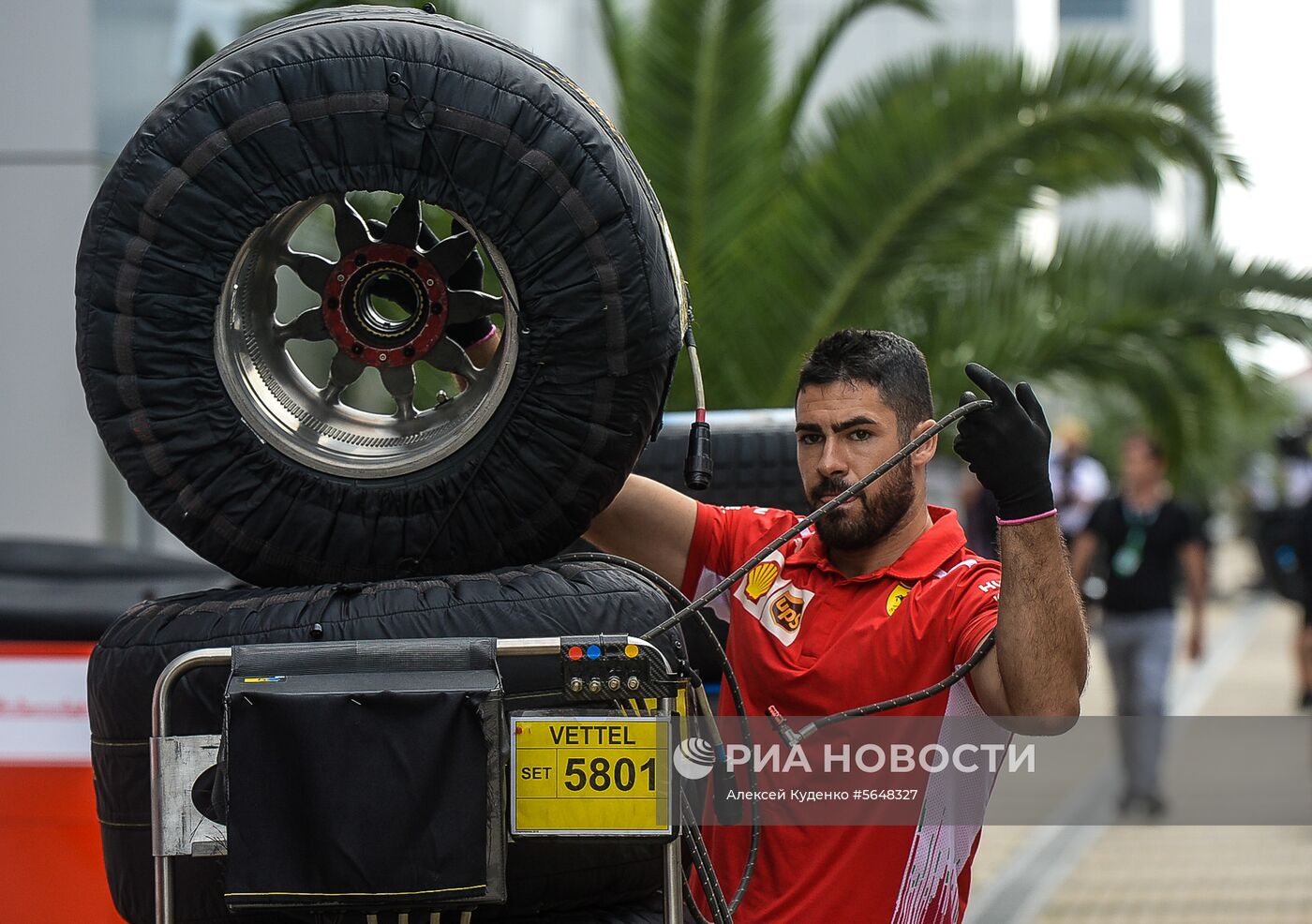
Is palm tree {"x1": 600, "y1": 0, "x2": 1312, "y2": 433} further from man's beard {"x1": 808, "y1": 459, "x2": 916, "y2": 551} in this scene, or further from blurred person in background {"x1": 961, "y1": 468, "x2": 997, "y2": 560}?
man's beard {"x1": 808, "y1": 459, "x2": 916, "y2": 551}

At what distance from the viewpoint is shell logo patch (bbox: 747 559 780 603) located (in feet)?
10.3

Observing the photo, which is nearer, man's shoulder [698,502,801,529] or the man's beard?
the man's beard

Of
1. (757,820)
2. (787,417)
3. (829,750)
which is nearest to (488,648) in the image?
(757,820)

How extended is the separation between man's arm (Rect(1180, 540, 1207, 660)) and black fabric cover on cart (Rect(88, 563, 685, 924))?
688cm

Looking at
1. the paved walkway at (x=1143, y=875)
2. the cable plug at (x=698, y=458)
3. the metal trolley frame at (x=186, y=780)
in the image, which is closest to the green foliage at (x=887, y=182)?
the paved walkway at (x=1143, y=875)

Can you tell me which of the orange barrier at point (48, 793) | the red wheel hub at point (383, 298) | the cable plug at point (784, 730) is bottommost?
the orange barrier at point (48, 793)

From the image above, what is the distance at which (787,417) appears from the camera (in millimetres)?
4016

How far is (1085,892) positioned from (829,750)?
180 inches

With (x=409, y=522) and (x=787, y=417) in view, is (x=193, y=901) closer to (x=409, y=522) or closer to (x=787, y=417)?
(x=409, y=522)

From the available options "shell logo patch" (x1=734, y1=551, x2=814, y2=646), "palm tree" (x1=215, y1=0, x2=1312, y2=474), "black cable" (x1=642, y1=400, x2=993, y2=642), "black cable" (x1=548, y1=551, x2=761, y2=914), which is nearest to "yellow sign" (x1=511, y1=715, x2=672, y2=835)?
"black cable" (x1=642, y1=400, x2=993, y2=642)

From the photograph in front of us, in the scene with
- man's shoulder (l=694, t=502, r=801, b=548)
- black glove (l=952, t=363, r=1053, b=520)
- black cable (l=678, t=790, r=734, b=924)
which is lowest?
black cable (l=678, t=790, r=734, b=924)

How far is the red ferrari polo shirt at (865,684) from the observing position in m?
2.84

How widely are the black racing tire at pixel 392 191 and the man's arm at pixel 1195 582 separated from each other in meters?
6.90

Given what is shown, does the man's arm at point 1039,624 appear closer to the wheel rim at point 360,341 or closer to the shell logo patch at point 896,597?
the shell logo patch at point 896,597
